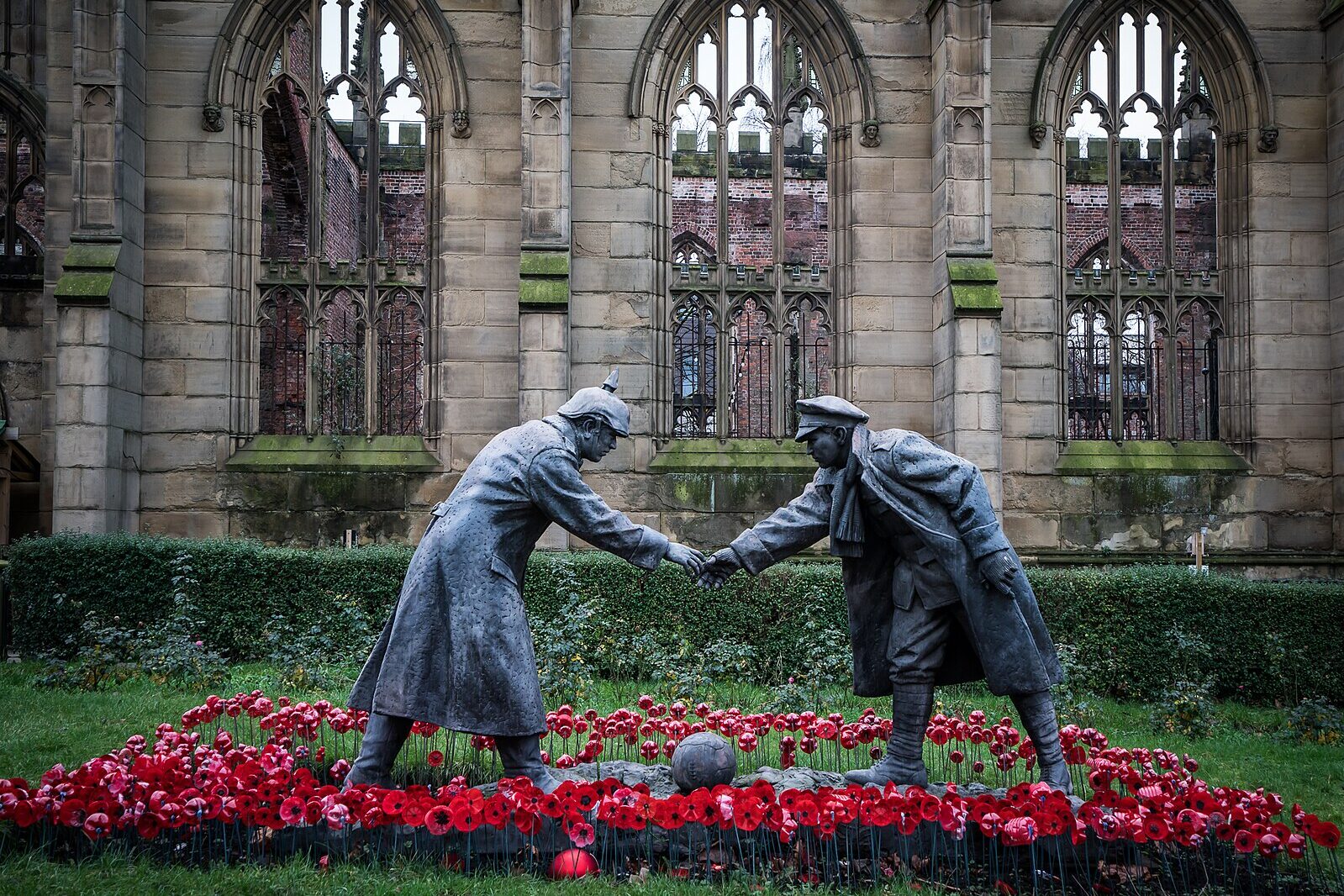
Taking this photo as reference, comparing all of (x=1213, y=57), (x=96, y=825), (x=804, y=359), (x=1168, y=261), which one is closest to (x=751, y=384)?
(x=804, y=359)

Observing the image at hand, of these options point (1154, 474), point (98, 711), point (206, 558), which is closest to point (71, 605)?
point (206, 558)

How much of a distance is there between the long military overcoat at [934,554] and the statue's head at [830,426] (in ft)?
0.22

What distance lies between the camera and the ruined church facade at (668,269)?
12727 mm

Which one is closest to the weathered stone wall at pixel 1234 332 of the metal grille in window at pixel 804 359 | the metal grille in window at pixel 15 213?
the metal grille in window at pixel 804 359

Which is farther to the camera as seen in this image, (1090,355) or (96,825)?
(1090,355)

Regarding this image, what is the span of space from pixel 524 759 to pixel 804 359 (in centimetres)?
969

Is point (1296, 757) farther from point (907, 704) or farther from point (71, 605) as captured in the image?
point (71, 605)

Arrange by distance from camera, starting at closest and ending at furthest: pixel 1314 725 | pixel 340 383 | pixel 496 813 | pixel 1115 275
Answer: pixel 496 813 < pixel 1314 725 < pixel 340 383 < pixel 1115 275

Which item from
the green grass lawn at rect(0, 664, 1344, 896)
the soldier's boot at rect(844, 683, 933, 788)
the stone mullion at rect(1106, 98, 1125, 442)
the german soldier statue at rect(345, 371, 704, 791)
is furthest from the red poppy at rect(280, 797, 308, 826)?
the stone mullion at rect(1106, 98, 1125, 442)

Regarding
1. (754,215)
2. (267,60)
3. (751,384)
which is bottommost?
(751,384)

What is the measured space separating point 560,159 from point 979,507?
850cm

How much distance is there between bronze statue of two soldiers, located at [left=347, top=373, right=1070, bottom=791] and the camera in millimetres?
4973

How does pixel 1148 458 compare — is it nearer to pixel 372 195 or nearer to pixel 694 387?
pixel 694 387

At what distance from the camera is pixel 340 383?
1369 centimetres
